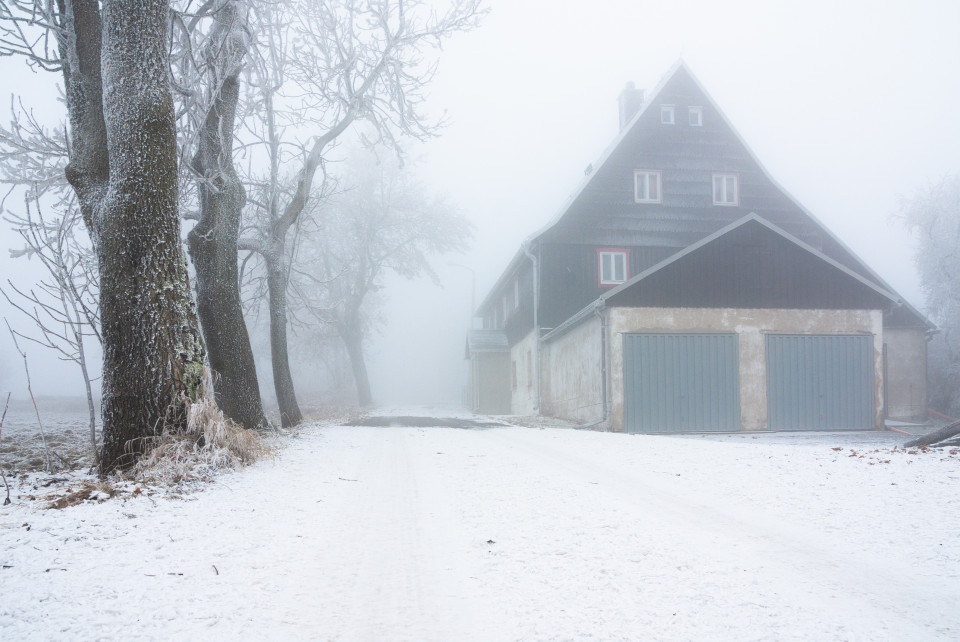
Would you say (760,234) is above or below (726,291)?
above

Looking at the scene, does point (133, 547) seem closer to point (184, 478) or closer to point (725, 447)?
point (184, 478)

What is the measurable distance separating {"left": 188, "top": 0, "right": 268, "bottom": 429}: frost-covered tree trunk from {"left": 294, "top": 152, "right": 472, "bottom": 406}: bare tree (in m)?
20.6

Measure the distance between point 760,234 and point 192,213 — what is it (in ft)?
45.0

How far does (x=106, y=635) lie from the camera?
2.50 m

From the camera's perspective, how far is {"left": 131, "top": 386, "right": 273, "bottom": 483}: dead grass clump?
5.35 m

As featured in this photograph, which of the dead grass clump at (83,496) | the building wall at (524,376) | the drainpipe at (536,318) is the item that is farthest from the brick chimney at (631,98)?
the dead grass clump at (83,496)

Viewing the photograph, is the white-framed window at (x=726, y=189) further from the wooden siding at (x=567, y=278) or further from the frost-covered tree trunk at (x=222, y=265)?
the frost-covered tree trunk at (x=222, y=265)

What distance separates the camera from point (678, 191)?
22281mm

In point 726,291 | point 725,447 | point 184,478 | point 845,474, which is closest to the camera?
point 184,478

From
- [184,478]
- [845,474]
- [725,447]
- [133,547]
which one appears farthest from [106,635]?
[725,447]

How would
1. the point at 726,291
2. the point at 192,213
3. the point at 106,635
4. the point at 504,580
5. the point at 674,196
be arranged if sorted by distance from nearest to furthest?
1. the point at 106,635
2. the point at 504,580
3. the point at 192,213
4. the point at 726,291
5. the point at 674,196

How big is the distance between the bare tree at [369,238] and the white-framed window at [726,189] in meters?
14.6

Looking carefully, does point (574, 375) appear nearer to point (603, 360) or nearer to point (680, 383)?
point (603, 360)

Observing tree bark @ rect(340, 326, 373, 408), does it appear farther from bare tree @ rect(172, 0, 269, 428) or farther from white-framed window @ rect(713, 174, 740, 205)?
bare tree @ rect(172, 0, 269, 428)
